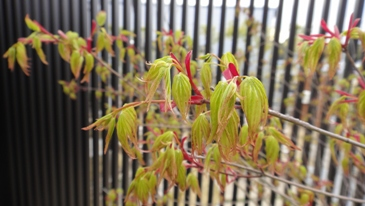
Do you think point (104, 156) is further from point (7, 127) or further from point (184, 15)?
point (184, 15)

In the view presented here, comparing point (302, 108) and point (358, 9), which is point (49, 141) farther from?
point (358, 9)

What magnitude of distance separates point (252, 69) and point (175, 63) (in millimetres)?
1175

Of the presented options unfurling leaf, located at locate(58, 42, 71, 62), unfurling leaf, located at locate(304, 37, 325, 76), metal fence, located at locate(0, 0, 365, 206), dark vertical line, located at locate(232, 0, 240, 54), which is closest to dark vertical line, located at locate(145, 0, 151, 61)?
metal fence, located at locate(0, 0, 365, 206)

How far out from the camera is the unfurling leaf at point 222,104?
37 cm

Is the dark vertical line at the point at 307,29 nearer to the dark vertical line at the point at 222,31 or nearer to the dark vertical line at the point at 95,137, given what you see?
the dark vertical line at the point at 222,31

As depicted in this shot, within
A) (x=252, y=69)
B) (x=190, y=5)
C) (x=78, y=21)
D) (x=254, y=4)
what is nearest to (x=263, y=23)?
(x=254, y=4)

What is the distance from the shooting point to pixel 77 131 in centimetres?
167

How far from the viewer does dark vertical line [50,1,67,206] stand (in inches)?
59.3

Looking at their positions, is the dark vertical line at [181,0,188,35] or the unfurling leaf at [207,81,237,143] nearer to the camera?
the unfurling leaf at [207,81,237,143]

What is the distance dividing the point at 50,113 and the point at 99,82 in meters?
0.34

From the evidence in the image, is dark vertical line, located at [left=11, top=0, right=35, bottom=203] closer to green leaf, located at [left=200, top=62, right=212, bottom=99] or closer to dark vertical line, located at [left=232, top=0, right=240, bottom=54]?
dark vertical line, located at [left=232, top=0, right=240, bottom=54]

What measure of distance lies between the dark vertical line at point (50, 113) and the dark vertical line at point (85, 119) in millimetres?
170

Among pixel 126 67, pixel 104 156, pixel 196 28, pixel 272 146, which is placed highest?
pixel 196 28

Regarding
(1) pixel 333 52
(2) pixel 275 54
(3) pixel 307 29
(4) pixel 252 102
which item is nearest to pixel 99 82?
(2) pixel 275 54
